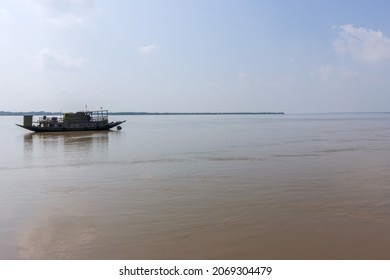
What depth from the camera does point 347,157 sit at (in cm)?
2094

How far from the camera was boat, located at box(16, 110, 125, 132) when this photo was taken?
172 ft

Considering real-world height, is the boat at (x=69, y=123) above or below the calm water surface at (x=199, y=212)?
above

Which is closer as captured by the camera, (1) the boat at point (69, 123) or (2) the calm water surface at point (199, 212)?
(2) the calm water surface at point (199, 212)

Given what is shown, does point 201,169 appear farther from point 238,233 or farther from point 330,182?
point 238,233

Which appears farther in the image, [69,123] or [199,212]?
[69,123]

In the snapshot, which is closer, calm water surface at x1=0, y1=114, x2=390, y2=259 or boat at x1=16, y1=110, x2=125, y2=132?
calm water surface at x1=0, y1=114, x2=390, y2=259

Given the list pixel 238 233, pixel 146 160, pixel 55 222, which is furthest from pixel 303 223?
pixel 146 160

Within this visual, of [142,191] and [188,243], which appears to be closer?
[188,243]

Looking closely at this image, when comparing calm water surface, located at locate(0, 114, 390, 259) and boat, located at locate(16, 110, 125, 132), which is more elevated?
boat, located at locate(16, 110, 125, 132)

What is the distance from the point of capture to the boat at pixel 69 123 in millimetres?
52494

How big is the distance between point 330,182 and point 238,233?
6.99 metres

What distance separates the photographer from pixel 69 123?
53156 millimetres
